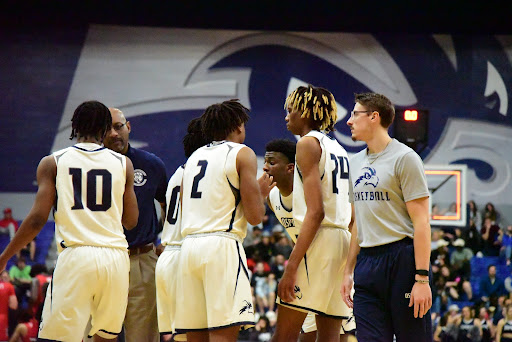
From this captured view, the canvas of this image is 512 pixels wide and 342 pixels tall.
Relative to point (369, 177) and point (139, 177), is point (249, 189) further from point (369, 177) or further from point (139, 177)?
point (139, 177)

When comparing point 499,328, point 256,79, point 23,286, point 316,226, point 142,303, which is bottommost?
point 499,328

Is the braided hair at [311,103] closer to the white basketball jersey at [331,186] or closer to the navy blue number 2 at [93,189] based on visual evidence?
the white basketball jersey at [331,186]

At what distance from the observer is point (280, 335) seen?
449 centimetres

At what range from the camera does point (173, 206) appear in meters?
5.13

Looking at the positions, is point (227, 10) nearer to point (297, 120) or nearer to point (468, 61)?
point (468, 61)

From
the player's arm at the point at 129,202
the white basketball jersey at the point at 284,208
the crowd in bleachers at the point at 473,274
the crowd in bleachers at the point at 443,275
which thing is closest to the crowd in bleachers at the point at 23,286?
the crowd in bleachers at the point at 443,275

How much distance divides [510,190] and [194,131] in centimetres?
1069

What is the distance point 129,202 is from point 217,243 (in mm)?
747

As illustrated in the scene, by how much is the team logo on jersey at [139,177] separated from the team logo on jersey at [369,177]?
75.5 inches

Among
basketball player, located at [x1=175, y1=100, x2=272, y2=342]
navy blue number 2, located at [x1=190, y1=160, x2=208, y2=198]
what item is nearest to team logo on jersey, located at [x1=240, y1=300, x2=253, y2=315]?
basketball player, located at [x1=175, y1=100, x2=272, y2=342]

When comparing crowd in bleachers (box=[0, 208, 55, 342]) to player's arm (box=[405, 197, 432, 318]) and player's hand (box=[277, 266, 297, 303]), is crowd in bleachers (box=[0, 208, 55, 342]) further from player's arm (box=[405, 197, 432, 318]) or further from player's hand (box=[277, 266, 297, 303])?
player's arm (box=[405, 197, 432, 318])

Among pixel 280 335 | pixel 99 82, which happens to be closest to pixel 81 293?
pixel 280 335

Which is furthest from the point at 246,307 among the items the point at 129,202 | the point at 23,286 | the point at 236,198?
the point at 23,286

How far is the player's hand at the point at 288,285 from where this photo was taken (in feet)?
14.1
